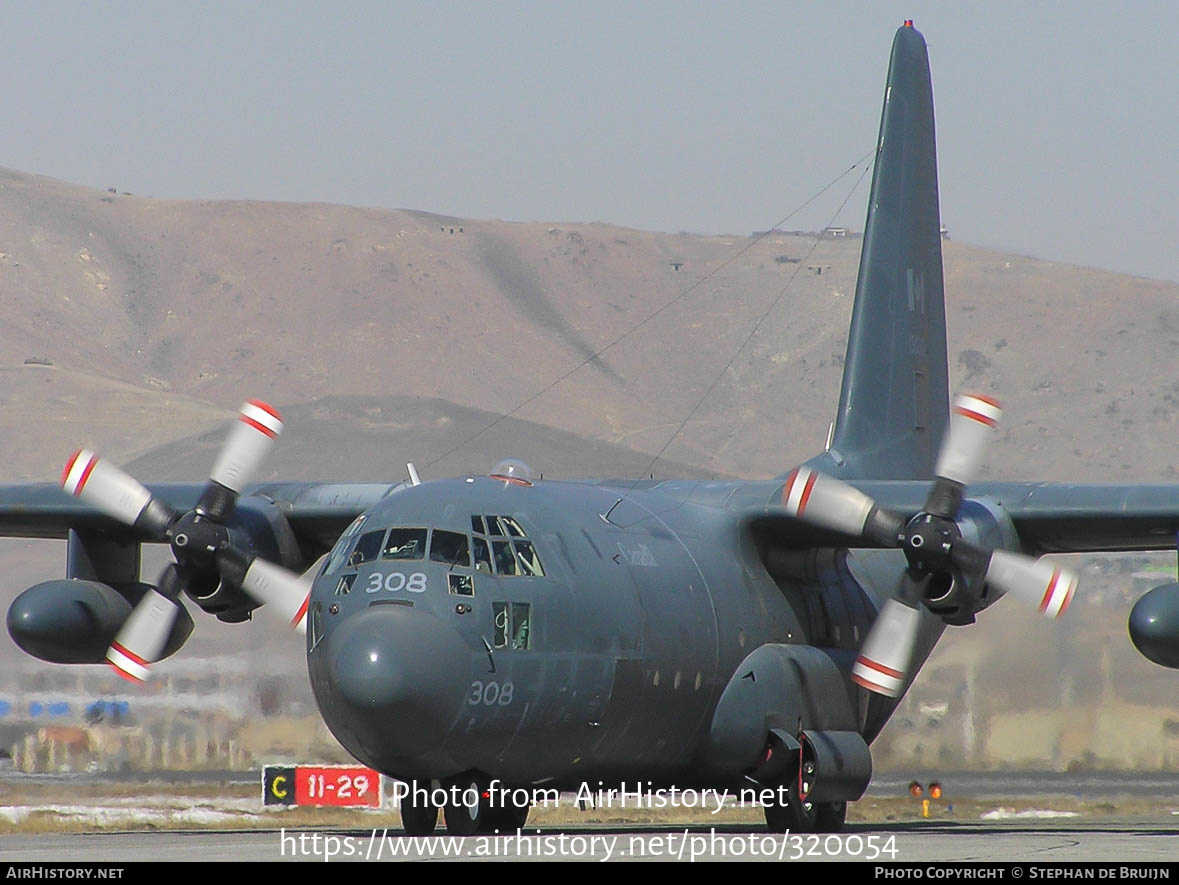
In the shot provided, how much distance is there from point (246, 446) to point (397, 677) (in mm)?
5818

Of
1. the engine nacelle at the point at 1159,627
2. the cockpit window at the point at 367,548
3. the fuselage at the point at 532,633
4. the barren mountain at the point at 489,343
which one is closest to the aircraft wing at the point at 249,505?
the fuselage at the point at 532,633

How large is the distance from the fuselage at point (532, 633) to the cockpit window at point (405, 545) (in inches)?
0.5

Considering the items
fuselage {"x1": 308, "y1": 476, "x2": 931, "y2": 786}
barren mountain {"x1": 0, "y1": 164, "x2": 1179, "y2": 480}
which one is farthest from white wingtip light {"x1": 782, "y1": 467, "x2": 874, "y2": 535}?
barren mountain {"x1": 0, "y1": 164, "x2": 1179, "y2": 480}

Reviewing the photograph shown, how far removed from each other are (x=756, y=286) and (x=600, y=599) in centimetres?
13695

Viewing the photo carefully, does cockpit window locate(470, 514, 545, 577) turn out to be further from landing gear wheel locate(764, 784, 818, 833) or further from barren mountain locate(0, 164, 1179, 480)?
barren mountain locate(0, 164, 1179, 480)

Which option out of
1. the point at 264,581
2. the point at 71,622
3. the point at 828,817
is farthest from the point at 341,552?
the point at 828,817

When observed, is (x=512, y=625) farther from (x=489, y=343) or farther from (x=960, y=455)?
(x=489, y=343)

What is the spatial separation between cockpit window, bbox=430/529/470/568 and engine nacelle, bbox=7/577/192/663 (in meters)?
6.03

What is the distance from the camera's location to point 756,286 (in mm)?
153125

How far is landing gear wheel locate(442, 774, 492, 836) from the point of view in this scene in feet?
55.4

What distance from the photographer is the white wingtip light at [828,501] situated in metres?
20.0

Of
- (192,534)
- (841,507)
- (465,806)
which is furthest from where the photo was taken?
(192,534)

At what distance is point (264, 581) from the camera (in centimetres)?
2059

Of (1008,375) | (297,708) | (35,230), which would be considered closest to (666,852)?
(297,708)
